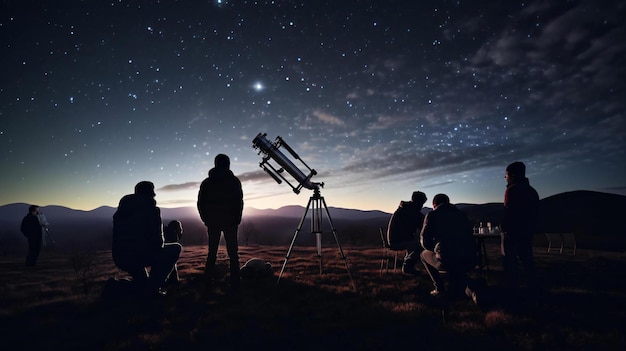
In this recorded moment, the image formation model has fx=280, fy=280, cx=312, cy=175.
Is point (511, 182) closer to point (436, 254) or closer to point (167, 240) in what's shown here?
point (436, 254)

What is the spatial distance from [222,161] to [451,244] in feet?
17.4

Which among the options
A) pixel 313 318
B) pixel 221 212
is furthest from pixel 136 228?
pixel 313 318

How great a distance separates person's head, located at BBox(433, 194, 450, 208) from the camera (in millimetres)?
5734

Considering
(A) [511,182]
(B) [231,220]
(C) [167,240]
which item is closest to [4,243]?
(C) [167,240]

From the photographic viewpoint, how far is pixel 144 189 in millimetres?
5715

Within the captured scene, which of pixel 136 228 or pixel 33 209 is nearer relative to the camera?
pixel 136 228

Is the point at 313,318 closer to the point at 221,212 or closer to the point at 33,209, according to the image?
the point at 221,212

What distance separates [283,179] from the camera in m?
7.33

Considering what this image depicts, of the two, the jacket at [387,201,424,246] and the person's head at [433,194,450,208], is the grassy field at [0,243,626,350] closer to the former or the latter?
the jacket at [387,201,424,246]

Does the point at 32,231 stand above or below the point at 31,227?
below

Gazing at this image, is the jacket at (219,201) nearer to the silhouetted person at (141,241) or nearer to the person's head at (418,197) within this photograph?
the silhouetted person at (141,241)

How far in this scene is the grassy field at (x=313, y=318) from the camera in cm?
366

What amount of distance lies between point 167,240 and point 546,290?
9.46 m

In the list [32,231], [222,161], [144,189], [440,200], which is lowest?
[32,231]
